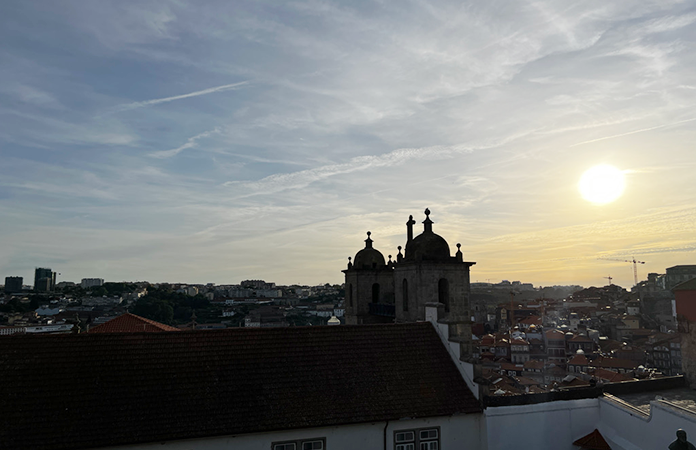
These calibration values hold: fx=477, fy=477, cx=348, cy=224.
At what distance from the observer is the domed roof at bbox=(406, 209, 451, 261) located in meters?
22.4

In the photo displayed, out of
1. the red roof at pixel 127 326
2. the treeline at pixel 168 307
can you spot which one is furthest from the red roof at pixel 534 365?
the treeline at pixel 168 307

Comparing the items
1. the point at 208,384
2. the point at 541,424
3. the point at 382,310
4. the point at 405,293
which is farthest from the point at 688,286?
the point at 208,384

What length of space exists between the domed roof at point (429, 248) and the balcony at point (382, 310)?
3.71 m

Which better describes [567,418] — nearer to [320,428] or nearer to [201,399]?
[320,428]

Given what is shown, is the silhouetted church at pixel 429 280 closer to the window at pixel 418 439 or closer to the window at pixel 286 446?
the window at pixel 418 439

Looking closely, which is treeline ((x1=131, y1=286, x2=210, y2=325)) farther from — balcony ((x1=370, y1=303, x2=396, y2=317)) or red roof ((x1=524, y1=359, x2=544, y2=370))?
balcony ((x1=370, y1=303, x2=396, y2=317))

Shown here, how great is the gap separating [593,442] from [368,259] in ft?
51.8

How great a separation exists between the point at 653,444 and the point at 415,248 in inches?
483

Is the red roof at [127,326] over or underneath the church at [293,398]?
over

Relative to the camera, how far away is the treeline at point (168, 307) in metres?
109

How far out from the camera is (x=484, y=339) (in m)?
90.3

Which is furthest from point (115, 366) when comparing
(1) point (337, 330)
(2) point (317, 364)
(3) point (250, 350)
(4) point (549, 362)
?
(4) point (549, 362)

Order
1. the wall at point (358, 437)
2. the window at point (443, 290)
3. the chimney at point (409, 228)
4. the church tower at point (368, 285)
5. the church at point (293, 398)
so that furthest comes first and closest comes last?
the church tower at point (368, 285) < the chimney at point (409, 228) < the window at point (443, 290) < the wall at point (358, 437) < the church at point (293, 398)

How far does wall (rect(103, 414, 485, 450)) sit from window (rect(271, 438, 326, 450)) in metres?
0.10
